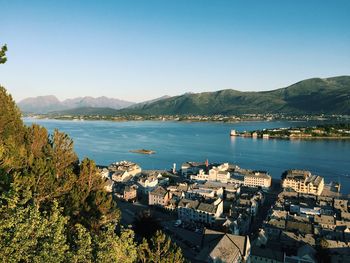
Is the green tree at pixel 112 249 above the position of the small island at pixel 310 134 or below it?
above

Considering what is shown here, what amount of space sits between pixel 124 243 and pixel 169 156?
3259 cm

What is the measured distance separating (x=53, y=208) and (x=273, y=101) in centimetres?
12688

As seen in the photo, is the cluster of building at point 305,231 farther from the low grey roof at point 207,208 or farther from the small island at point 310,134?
the small island at point 310,134

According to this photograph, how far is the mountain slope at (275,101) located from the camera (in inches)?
4020

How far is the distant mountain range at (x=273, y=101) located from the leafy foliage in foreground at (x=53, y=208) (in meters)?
93.9

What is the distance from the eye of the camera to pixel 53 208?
3.75 meters

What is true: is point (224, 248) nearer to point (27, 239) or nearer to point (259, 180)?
point (27, 239)

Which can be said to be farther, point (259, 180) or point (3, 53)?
point (259, 180)

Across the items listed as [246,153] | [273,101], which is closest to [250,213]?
[246,153]

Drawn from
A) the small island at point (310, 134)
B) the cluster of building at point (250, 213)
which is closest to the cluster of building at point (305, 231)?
the cluster of building at point (250, 213)

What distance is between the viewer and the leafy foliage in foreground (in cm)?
318

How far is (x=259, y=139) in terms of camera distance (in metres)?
50.2

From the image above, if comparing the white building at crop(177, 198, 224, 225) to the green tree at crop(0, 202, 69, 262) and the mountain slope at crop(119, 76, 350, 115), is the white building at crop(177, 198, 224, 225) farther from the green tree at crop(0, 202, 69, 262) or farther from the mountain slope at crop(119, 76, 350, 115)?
the mountain slope at crop(119, 76, 350, 115)

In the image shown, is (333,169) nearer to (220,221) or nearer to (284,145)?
(284,145)
